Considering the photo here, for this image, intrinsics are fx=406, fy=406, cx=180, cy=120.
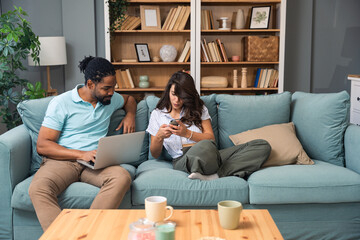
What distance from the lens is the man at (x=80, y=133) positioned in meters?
2.12

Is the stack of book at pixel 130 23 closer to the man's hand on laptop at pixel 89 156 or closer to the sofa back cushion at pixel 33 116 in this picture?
the sofa back cushion at pixel 33 116

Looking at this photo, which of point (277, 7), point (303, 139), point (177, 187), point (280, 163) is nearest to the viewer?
point (177, 187)

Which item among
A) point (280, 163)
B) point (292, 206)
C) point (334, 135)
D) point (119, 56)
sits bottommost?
point (292, 206)

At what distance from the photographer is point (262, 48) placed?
4.48 meters

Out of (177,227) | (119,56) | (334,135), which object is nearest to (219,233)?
(177,227)

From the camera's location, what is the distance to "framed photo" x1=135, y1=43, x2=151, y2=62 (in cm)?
454

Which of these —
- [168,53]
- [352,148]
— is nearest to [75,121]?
[352,148]

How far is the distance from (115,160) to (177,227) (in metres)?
0.86

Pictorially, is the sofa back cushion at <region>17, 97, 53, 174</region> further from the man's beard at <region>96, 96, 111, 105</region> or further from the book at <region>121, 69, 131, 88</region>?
the book at <region>121, 69, 131, 88</region>

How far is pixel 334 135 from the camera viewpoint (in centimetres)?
257

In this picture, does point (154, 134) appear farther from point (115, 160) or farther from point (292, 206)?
point (292, 206)

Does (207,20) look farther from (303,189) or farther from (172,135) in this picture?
(303,189)

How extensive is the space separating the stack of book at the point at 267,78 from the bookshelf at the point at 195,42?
0.05 meters

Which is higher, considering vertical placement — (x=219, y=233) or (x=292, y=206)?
(x=219, y=233)
